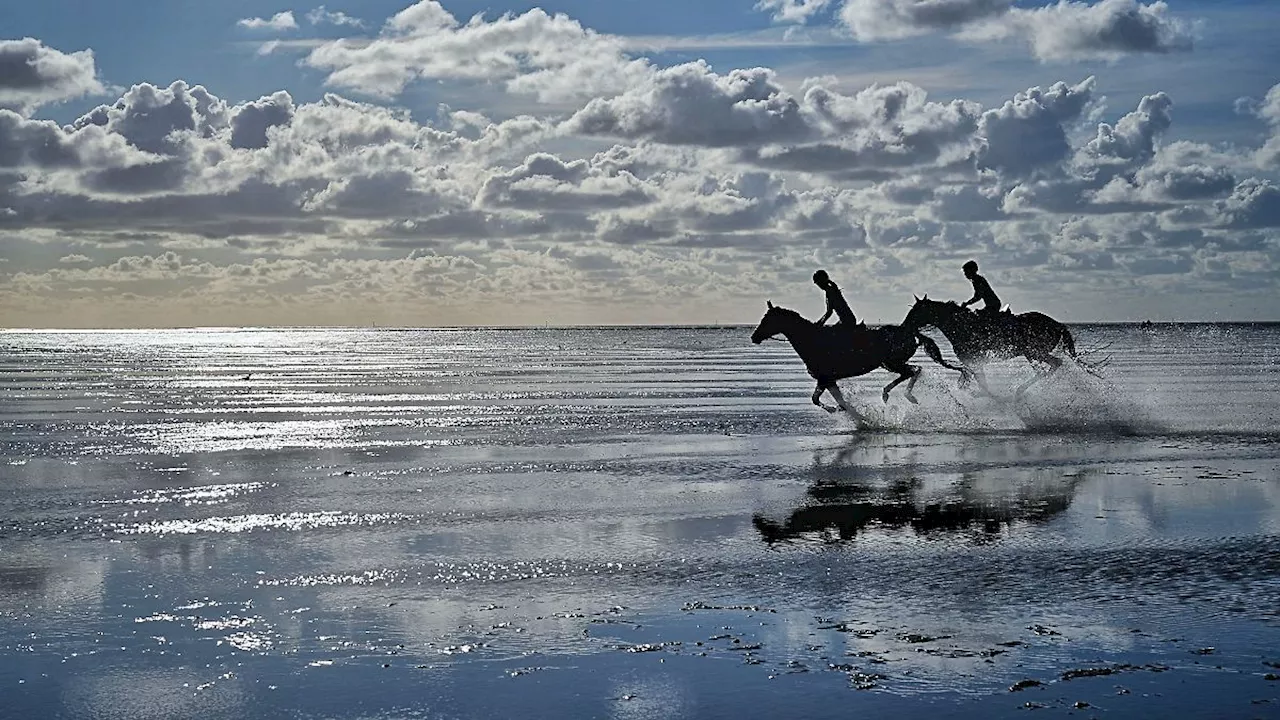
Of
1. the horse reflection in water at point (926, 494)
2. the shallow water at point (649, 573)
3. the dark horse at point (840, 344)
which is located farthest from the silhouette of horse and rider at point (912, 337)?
the horse reflection in water at point (926, 494)

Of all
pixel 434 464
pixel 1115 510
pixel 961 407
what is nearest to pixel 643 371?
pixel 961 407

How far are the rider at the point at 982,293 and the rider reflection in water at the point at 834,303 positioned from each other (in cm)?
209

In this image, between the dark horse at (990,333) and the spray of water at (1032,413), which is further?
the dark horse at (990,333)

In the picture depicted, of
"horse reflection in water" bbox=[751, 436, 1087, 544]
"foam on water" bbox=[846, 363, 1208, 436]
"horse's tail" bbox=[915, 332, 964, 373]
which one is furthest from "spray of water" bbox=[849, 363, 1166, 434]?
"horse reflection in water" bbox=[751, 436, 1087, 544]

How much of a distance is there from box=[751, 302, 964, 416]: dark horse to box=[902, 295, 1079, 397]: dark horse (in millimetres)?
382

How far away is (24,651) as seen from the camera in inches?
341

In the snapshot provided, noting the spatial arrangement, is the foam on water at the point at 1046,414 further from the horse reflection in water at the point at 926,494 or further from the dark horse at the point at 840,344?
the horse reflection in water at the point at 926,494

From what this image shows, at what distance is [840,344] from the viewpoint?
2564cm

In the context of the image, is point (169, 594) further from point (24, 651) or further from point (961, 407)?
point (961, 407)

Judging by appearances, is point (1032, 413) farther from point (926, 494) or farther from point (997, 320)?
point (926, 494)

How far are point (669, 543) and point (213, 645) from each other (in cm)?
476

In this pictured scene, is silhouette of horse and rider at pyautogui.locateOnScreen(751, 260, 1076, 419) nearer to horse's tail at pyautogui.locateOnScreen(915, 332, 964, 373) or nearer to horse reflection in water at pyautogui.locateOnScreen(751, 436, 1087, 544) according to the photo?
horse's tail at pyautogui.locateOnScreen(915, 332, 964, 373)

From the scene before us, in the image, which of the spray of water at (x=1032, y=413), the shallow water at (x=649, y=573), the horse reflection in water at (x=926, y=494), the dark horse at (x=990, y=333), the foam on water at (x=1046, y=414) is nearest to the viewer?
the shallow water at (x=649, y=573)

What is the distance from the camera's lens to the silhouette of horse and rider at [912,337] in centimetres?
2531
